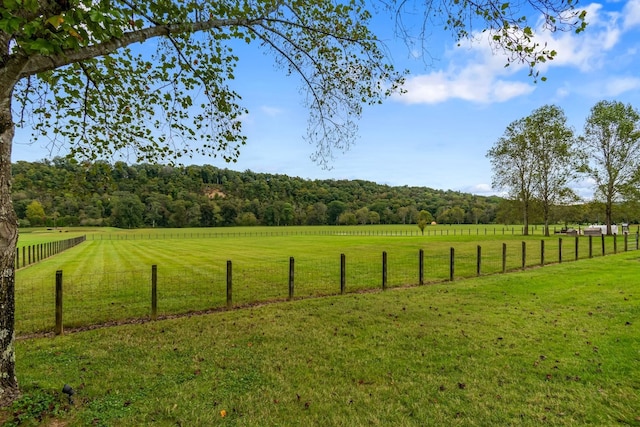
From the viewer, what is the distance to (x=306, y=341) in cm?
569

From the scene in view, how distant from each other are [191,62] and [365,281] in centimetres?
892

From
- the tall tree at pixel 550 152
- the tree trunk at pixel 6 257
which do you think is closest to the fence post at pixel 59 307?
the tree trunk at pixel 6 257

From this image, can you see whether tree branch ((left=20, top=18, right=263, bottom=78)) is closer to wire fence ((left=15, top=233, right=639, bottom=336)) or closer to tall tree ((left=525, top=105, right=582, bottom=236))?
wire fence ((left=15, top=233, right=639, bottom=336))

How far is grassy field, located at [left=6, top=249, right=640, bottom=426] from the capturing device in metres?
3.52

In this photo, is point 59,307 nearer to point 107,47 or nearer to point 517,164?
point 107,47

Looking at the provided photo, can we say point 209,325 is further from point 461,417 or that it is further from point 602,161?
point 602,161

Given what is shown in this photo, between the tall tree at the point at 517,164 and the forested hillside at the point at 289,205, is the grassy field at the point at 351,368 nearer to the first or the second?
the tall tree at the point at 517,164

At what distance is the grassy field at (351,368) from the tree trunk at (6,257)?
10.9 inches

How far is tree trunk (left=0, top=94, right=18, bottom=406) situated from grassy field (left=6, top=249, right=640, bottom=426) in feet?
0.91

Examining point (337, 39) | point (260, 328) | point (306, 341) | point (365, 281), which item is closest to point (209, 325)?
point (260, 328)

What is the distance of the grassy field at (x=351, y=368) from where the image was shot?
352cm

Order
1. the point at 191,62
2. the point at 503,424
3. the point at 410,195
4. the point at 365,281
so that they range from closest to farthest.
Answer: the point at 503,424 → the point at 191,62 → the point at 365,281 → the point at 410,195

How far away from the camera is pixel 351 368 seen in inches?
181

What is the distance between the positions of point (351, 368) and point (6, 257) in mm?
4205
